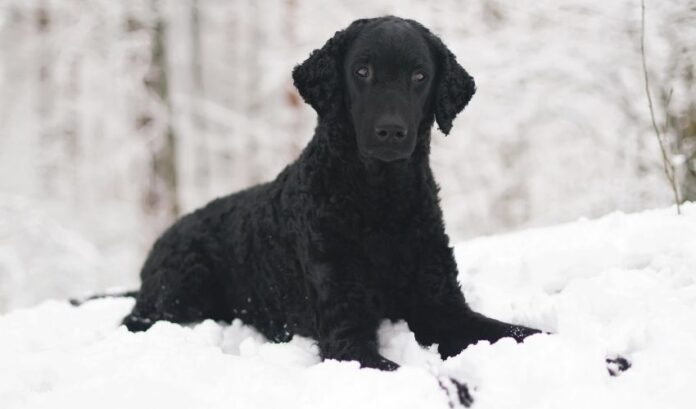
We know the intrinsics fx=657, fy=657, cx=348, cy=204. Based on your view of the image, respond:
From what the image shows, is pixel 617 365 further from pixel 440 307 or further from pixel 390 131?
pixel 390 131

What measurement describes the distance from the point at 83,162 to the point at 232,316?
7.33m

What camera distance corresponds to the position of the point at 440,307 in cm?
287

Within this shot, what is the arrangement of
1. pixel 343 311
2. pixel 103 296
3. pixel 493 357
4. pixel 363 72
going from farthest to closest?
pixel 103 296, pixel 363 72, pixel 343 311, pixel 493 357

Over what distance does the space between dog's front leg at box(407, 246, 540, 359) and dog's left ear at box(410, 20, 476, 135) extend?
62cm

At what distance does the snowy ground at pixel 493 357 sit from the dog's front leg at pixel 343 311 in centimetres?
11

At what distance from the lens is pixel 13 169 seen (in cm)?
956

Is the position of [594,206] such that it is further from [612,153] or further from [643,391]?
[643,391]

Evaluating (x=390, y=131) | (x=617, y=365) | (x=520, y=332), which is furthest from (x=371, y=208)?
(x=617, y=365)

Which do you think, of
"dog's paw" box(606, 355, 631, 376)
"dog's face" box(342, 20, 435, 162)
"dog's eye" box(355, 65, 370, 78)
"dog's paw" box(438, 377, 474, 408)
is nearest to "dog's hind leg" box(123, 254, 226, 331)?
"dog's face" box(342, 20, 435, 162)

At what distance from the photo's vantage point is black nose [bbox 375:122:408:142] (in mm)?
2615

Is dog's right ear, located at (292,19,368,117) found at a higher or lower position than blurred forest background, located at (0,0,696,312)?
higher

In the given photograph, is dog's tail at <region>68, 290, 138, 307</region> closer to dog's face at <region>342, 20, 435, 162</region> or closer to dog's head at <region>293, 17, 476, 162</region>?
dog's head at <region>293, 17, 476, 162</region>

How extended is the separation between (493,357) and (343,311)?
790 mm

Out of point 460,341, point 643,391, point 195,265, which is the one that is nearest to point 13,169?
point 195,265
